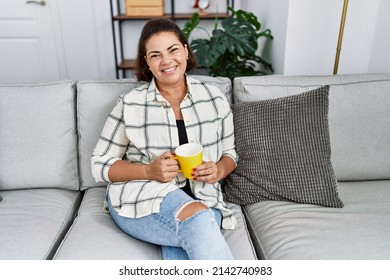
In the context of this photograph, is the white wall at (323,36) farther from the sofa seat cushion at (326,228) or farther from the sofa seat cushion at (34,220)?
the sofa seat cushion at (34,220)

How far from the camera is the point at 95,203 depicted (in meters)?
1.33

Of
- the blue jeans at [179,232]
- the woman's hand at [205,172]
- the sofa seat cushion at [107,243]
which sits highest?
the woman's hand at [205,172]

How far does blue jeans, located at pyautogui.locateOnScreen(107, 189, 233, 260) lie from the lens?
92 centimetres

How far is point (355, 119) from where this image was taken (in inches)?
55.1

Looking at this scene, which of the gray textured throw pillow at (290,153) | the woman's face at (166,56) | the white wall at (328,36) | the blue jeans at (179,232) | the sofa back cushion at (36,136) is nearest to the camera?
the blue jeans at (179,232)

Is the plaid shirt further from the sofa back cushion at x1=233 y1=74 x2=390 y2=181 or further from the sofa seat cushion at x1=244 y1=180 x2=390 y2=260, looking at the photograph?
the sofa back cushion at x1=233 y1=74 x2=390 y2=181

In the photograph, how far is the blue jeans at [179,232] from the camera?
92 cm

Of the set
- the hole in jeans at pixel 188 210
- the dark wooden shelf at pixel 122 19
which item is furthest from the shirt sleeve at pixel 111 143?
the dark wooden shelf at pixel 122 19

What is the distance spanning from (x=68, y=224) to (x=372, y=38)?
1973 mm

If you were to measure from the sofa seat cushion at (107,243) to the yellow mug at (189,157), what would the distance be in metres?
0.29

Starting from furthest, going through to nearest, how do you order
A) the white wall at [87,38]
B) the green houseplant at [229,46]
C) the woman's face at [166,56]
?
1. the white wall at [87,38]
2. the green houseplant at [229,46]
3. the woman's face at [166,56]

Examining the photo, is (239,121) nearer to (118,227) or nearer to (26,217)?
(118,227)

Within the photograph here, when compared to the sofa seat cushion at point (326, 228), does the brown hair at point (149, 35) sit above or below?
above

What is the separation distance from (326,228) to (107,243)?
0.73 meters
